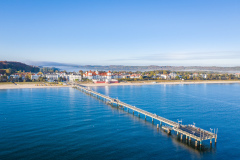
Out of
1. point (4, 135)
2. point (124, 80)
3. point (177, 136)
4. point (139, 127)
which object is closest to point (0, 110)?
point (4, 135)

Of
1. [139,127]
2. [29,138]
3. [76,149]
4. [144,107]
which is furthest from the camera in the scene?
[144,107]

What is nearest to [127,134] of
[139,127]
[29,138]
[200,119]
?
[139,127]

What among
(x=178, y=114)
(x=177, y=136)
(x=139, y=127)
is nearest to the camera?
(x=177, y=136)

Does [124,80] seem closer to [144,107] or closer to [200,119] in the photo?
[144,107]

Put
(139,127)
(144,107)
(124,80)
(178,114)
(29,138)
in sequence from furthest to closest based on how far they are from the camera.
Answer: (124,80) < (144,107) < (178,114) < (139,127) < (29,138)

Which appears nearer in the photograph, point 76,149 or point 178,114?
point 76,149

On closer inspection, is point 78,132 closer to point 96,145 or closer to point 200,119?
point 96,145

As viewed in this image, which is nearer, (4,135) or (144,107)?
(4,135)

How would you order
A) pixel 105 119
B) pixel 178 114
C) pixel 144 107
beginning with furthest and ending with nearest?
pixel 144 107, pixel 178 114, pixel 105 119
